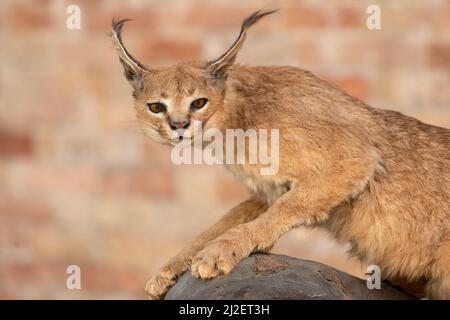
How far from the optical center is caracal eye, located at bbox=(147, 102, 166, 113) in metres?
4.28

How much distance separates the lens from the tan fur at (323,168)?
4.28m

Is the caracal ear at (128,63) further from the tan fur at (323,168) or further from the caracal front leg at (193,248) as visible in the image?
the caracal front leg at (193,248)

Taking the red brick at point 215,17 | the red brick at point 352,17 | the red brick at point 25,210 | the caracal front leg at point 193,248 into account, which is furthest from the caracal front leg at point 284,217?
the red brick at point 25,210

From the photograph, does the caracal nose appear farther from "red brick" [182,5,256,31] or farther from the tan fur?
"red brick" [182,5,256,31]

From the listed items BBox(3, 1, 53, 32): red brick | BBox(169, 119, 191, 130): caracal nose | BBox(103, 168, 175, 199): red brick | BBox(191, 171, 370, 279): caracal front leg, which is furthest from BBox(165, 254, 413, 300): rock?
BBox(3, 1, 53, 32): red brick

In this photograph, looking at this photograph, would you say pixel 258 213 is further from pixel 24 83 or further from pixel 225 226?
pixel 24 83

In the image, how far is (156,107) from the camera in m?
4.32

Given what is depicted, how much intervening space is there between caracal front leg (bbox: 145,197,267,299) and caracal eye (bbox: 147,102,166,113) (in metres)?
0.65

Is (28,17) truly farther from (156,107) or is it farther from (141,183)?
(156,107)

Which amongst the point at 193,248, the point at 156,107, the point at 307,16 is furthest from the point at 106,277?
the point at 156,107

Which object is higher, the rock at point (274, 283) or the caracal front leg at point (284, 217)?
the caracal front leg at point (284, 217)

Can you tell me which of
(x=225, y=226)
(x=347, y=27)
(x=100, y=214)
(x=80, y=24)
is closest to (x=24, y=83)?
(x=80, y=24)

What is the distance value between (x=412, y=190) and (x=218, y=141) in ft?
2.84

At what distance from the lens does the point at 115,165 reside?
6.75 metres
